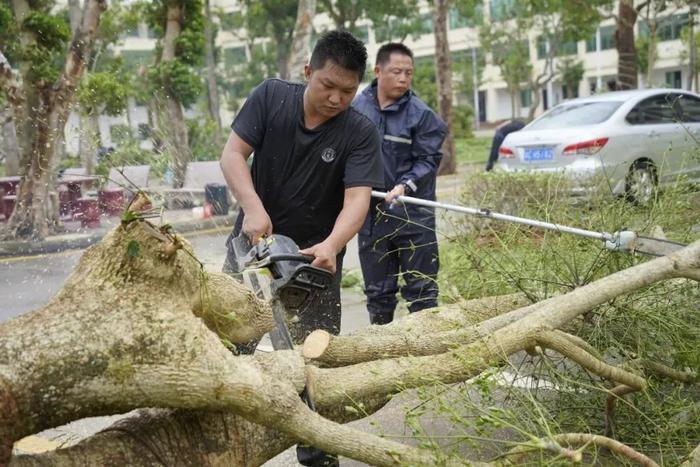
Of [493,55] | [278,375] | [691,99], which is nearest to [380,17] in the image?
[493,55]

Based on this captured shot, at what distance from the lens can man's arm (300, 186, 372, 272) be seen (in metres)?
3.41

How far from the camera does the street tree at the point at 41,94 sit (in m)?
10.8

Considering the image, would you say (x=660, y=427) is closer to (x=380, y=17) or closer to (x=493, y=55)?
(x=380, y=17)

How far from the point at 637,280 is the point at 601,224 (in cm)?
102

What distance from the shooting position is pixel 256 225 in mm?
3572

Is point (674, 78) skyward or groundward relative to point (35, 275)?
groundward

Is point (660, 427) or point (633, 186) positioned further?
point (633, 186)

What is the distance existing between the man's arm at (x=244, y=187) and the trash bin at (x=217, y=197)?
7.38 m

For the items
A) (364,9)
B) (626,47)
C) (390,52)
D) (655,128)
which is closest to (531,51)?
(364,9)

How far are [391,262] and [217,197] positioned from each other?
649cm

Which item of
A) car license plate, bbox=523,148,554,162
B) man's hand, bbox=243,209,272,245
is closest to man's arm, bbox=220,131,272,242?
man's hand, bbox=243,209,272,245

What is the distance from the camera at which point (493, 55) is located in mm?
47375

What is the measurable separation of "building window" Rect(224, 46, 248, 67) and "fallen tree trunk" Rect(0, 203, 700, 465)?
49.2m

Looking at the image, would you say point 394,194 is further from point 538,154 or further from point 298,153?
point 538,154
